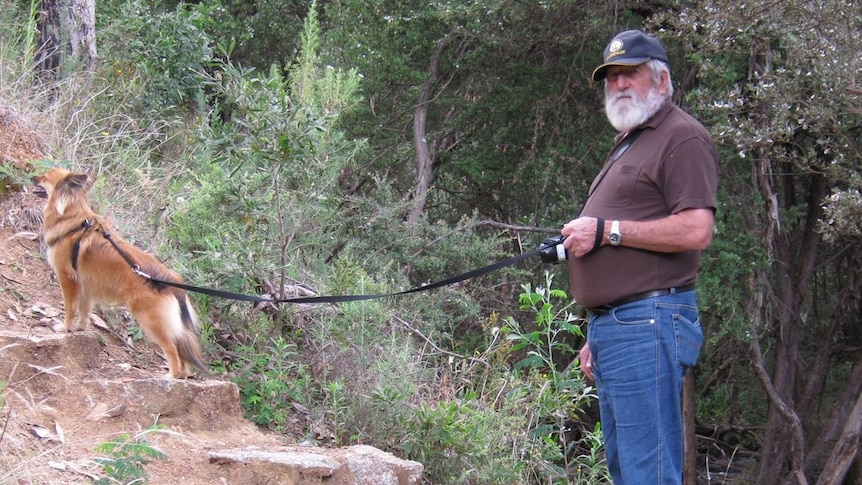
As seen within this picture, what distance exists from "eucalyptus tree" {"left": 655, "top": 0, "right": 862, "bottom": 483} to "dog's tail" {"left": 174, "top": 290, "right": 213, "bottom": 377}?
596cm

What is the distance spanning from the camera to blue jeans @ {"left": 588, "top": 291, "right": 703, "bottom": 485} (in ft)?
11.1

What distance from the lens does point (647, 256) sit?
3424 millimetres

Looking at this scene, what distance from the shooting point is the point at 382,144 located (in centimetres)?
1196

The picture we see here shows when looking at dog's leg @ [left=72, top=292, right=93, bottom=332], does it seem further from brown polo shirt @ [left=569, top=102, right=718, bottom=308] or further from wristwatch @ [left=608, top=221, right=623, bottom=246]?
wristwatch @ [left=608, top=221, right=623, bottom=246]

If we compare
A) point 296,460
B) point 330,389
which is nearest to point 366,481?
point 296,460

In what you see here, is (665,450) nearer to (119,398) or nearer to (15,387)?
(119,398)

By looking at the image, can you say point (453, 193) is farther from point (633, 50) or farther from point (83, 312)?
point (633, 50)

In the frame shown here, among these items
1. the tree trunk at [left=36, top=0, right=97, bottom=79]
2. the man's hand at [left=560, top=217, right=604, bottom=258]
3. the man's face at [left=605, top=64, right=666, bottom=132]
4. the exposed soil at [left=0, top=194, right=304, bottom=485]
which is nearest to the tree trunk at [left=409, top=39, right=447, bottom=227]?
the tree trunk at [left=36, top=0, right=97, bottom=79]

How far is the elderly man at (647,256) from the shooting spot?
11.0ft

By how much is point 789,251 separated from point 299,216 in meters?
8.35

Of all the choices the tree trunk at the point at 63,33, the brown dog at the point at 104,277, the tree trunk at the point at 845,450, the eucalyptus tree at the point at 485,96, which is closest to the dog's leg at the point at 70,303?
the brown dog at the point at 104,277

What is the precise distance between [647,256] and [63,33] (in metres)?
7.00

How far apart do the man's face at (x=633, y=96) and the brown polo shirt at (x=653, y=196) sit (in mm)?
44

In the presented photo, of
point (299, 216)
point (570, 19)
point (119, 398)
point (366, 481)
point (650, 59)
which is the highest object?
point (570, 19)
